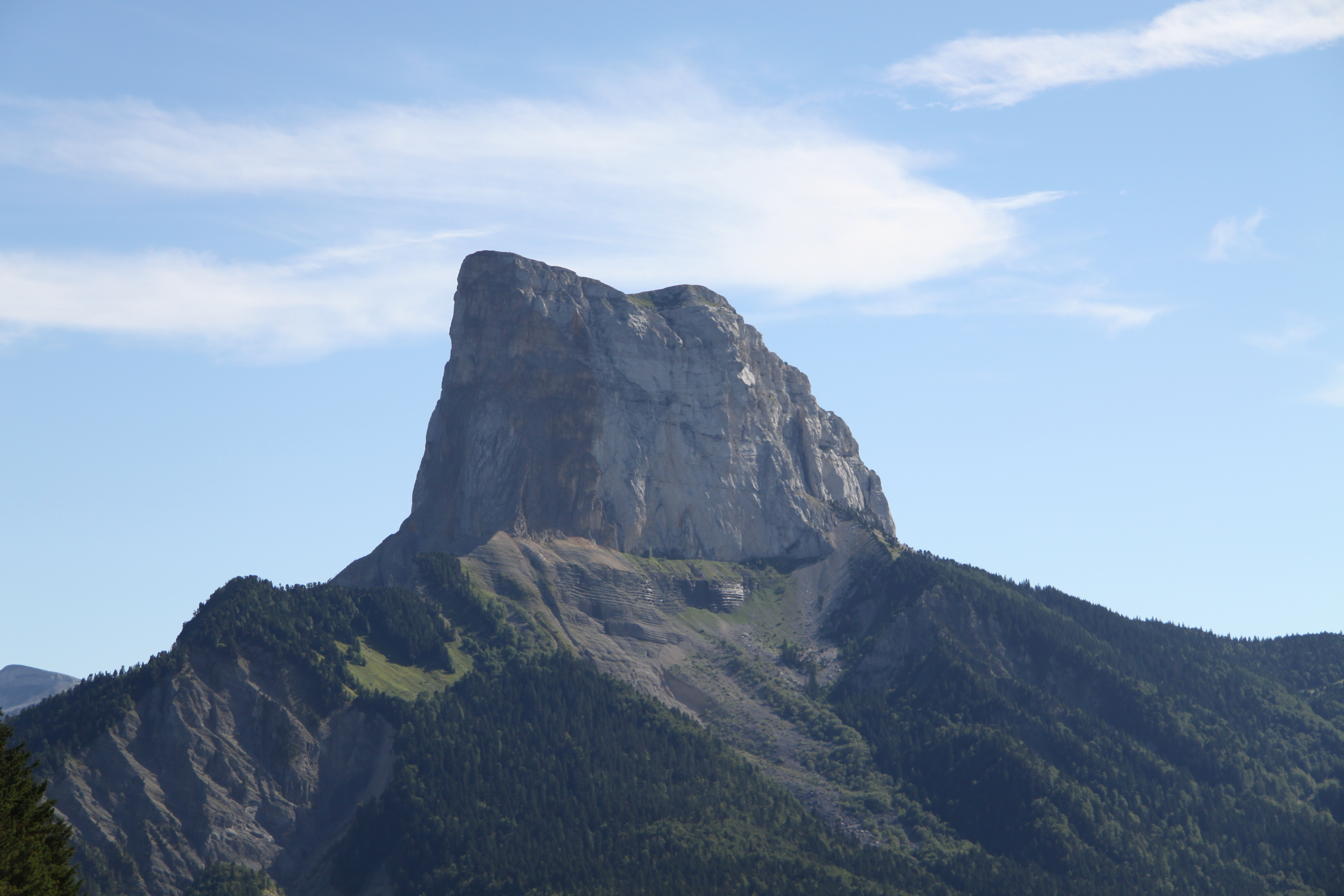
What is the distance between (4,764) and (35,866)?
8002mm

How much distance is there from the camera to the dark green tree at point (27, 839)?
329 ft

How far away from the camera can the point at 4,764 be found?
106 metres

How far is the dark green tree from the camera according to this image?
100312 mm

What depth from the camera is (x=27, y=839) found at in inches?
4085

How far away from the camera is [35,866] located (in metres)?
102
